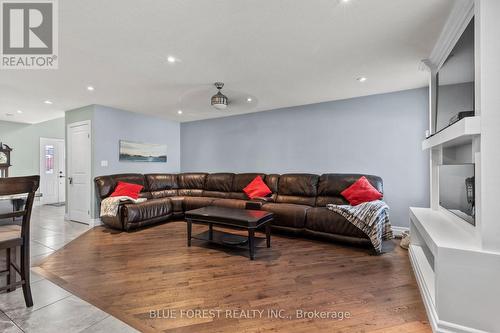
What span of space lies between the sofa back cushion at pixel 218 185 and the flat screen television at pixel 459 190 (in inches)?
144

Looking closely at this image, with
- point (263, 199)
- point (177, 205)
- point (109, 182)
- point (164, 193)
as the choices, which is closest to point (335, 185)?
point (263, 199)

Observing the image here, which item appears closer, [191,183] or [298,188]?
[298,188]

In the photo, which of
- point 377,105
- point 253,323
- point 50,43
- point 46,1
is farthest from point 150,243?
point 377,105

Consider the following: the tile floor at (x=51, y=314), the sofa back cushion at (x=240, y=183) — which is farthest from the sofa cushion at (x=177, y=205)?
the tile floor at (x=51, y=314)

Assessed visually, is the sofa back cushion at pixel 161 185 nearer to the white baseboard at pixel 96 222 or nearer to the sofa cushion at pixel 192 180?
the sofa cushion at pixel 192 180

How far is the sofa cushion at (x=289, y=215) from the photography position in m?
3.51

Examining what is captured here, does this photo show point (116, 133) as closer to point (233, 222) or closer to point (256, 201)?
point (256, 201)

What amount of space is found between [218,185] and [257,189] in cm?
109

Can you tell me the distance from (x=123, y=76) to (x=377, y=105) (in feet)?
13.2

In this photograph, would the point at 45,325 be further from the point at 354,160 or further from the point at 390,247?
the point at 354,160

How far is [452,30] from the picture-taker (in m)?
2.01

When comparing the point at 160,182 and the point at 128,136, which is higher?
the point at 128,136

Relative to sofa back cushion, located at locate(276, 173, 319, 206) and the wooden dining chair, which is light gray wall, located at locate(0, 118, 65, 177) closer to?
the wooden dining chair

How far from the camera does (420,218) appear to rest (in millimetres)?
2303
